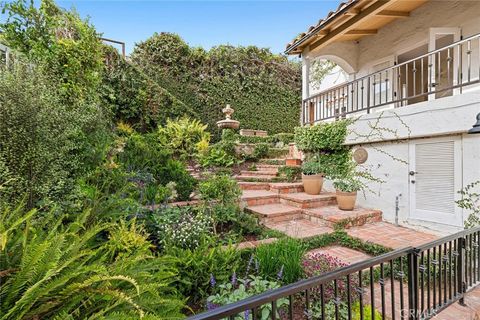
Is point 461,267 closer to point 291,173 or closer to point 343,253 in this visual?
point 343,253

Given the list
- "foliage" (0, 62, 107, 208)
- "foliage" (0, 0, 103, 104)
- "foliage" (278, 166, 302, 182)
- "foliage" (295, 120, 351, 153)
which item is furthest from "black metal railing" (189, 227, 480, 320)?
"foliage" (278, 166, 302, 182)

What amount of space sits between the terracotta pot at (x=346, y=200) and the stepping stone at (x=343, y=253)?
140 cm

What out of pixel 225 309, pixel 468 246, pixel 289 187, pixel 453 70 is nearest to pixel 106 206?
pixel 225 309

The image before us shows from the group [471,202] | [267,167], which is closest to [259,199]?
[267,167]

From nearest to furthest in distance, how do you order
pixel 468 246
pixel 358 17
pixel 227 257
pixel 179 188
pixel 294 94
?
1. pixel 468 246
2. pixel 227 257
3. pixel 179 188
4. pixel 358 17
5. pixel 294 94

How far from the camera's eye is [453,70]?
18.5 feet

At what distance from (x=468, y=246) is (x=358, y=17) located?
4772 mm

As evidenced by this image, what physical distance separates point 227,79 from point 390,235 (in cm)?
887

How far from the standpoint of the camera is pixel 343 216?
4699 millimetres

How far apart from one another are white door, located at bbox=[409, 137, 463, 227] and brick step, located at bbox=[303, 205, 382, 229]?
67 cm

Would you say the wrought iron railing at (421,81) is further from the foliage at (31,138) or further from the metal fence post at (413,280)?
the foliage at (31,138)

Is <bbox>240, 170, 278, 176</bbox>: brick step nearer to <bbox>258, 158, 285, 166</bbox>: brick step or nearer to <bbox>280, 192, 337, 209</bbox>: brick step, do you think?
<bbox>258, 158, 285, 166</bbox>: brick step

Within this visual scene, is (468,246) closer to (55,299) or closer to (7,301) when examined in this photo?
(55,299)

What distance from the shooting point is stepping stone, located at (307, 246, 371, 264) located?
11.4 ft
